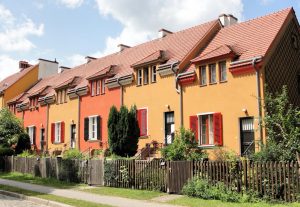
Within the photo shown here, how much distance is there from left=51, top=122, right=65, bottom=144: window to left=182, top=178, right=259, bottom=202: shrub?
2104cm

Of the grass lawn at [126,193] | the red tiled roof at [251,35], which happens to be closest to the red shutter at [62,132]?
the red tiled roof at [251,35]

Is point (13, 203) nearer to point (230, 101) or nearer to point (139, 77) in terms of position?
point (230, 101)

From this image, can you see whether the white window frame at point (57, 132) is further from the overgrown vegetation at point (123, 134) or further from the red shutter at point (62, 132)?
the overgrown vegetation at point (123, 134)

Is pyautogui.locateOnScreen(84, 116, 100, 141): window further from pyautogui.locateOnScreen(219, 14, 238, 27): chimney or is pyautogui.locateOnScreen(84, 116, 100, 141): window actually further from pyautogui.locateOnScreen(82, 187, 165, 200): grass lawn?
pyautogui.locateOnScreen(82, 187, 165, 200): grass lawn

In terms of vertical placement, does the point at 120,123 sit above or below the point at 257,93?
below

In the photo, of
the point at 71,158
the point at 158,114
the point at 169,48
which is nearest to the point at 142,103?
the point at 158,114

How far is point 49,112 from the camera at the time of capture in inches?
1446

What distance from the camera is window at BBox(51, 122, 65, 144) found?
3416 centimetres

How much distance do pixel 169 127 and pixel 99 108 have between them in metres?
7.54

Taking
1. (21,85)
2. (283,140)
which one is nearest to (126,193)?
(283,140)

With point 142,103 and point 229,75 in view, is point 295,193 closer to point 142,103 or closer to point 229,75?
point 229,75

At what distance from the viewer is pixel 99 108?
29.8m

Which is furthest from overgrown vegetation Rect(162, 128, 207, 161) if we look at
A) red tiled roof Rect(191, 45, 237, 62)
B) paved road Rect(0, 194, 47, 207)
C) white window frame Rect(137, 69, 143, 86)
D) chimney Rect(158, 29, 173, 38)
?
chimney Rect(158, 29, 173, 38)

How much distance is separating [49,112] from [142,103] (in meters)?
13.8
